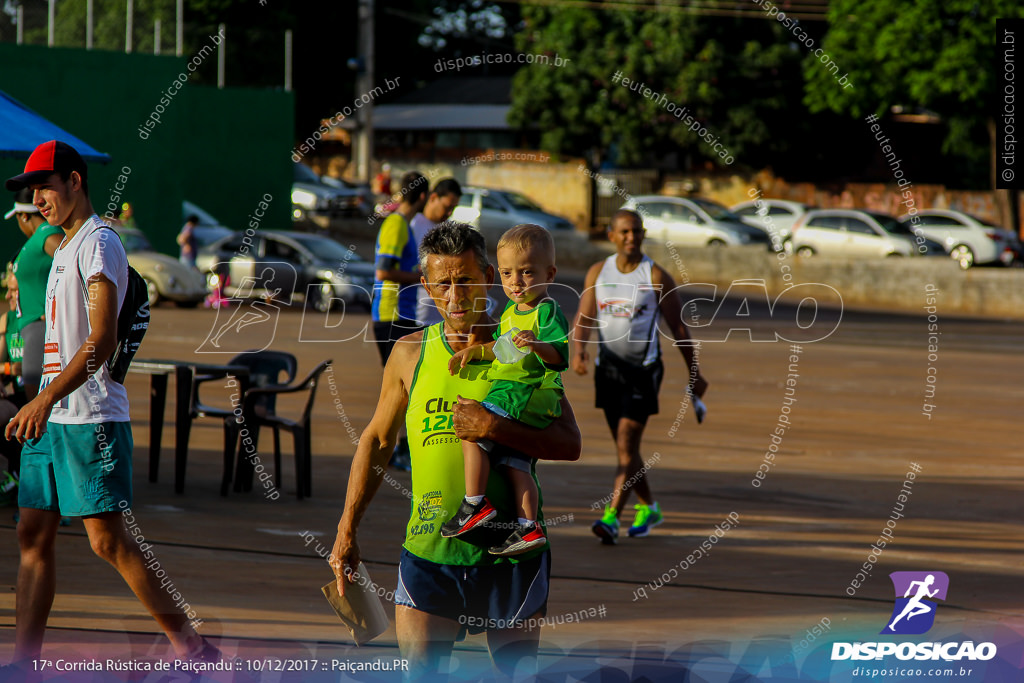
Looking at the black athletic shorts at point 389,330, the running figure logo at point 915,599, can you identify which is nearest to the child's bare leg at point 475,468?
the running figure logo at point 915,599

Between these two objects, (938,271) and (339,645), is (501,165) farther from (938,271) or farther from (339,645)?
(339,645)

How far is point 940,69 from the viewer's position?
119ft

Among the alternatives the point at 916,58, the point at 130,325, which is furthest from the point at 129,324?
the point at 916,58

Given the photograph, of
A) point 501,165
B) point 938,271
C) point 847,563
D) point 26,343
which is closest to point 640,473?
point 847,563

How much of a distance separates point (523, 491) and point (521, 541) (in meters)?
0.19

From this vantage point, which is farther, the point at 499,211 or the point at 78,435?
the point at 499,211

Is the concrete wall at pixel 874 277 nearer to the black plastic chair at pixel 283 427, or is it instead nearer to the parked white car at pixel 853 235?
the parked white car at pixel 853 235

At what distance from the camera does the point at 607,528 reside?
7.79 metres

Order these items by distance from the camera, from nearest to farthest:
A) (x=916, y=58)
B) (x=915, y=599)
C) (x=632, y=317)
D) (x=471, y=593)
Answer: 1. (x=471, y=593)
2. (x=915, y=599)
3. (x=632, y=317)
4. (x=916, y=58)

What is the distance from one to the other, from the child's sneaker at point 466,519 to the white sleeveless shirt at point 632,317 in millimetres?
4163

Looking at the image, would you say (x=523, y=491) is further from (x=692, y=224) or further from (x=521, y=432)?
(x=692, y=224)

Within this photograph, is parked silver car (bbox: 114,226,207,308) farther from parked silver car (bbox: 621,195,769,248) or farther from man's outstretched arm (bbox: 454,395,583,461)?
man's outstretched arm (bbox: 454,395,583,461)

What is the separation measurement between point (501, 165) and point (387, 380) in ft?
146

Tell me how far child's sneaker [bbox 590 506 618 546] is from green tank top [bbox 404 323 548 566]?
3856mm
